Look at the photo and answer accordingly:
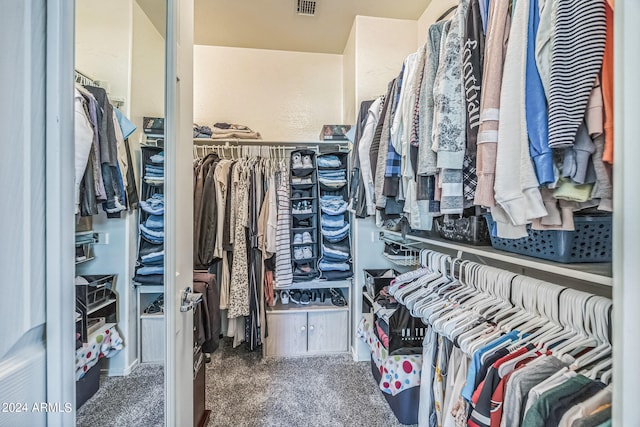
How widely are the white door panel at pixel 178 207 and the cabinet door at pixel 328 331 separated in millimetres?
1247

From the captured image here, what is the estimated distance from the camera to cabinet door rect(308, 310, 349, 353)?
2359 mm

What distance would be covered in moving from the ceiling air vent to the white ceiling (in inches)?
1.6

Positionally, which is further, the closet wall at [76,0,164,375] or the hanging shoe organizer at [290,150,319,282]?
the hanging shoe organizer at [290,150,319,282]

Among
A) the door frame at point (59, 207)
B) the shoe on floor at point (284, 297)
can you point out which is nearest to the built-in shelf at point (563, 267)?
the door frame at point (59, 207)

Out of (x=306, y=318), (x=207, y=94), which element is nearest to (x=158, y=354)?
(x=306, y=318)

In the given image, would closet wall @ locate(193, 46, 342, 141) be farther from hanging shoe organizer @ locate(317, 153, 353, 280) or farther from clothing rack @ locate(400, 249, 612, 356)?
clothing rack @ locate(400, 249, 612, 356)

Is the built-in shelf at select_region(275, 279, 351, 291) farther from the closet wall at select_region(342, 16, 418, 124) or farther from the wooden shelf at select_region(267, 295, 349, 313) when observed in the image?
the closet wall at select_region(342, 16, 418, 124)

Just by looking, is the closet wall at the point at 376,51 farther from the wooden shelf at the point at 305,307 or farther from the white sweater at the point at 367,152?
the wooden shelf at the point at 305,307

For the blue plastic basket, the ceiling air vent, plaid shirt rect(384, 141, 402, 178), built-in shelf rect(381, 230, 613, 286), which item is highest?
the ceiling air vent

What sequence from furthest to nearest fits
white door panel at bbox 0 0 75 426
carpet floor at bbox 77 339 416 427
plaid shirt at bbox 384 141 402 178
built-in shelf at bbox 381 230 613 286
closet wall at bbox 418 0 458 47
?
closet wall at bbox 418 0 458 47
carpet floor at bbox 77 339 416 427
plaid shirt at bbox 384 141 402 178
built-in shelf at bbox 381 230 613 286
white door panel at bbox 0 0 75 426

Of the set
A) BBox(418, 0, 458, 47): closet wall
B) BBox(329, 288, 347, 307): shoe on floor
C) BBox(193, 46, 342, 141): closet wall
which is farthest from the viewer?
BBox(193, 46, 342, 141): closet wall

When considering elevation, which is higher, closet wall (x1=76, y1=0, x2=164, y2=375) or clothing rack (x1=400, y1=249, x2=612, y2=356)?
closet wall (x1=76, y1=0, x2=164, y2=375)

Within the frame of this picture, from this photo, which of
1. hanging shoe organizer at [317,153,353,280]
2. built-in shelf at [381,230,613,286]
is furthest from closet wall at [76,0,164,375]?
hanging shoe organizer at [317,153,353,280]

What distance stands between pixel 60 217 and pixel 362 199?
158cm
